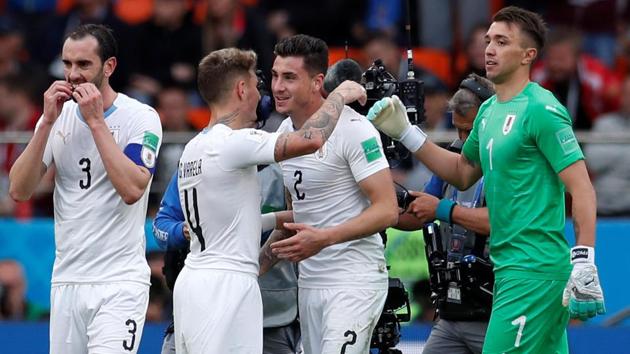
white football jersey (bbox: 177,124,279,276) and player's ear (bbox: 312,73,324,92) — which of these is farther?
player's ear (bbox: 312,73,324,92)

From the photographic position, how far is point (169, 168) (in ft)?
37.9

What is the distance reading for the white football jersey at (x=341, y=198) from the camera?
746cm

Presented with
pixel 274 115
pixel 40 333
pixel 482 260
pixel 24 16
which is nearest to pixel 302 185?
pixel 482 260

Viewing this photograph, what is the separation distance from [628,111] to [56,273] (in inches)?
263

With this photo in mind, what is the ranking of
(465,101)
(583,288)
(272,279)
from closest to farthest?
(583,288) → (465,101) → (272,279)

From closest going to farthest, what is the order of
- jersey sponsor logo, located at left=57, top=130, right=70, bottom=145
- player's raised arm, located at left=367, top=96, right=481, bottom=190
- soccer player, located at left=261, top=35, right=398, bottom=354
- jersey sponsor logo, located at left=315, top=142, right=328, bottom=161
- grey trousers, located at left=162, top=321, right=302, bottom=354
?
soccer player, located at left=261, top=35, right=398, bottom=354 < jersey sponsor logo, located at left=57, top=130, right=70, bottom=145 < jersey sponsor logo, located at left=315, top=142, right=328, bottom=161 < player's raised arm, located at left=367, top=96, right=481, bottom=190 < grey trousers, located at left=162, top=321, right=302, bottom=354

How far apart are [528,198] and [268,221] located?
151cm

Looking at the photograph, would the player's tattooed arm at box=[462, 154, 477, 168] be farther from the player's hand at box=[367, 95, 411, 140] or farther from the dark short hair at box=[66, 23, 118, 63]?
the dark short hair at box=[66, 23, 118, 63]

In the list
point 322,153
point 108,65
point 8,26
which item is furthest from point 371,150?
point 8,26

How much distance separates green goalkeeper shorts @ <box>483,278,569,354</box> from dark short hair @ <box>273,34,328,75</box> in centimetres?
162

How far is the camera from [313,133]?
7.01 metres

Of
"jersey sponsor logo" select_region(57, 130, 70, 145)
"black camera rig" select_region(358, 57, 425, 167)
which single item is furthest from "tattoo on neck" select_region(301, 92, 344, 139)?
"jersey sponsor logo" select_region(57, 130, 70, 145)

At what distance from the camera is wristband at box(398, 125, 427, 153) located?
776cm

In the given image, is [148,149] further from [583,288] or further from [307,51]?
[583,288]
